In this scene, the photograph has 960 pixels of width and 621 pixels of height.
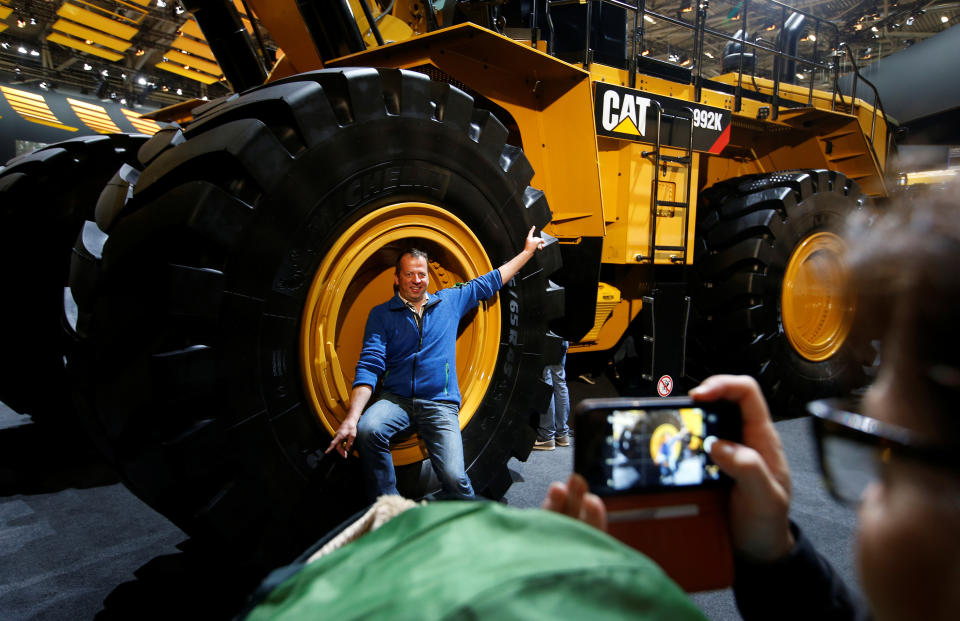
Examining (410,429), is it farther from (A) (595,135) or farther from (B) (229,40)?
(B) (229,40)

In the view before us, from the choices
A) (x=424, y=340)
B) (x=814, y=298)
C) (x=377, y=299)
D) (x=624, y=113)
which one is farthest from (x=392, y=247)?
(x=814, y=298)

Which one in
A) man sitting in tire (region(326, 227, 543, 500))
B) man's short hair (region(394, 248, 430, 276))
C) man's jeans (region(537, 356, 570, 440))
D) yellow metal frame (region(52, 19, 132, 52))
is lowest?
man's jeans (region(537, 356, 570, 440))

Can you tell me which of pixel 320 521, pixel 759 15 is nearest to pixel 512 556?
pixel 320 521

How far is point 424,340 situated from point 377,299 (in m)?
0.34

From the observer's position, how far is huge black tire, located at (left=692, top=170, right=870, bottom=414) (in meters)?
4.39

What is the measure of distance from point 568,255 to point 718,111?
6.34 ft

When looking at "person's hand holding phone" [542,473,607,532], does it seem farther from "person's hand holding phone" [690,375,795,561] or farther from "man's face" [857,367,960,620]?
"man's face" [857,367,960,620]

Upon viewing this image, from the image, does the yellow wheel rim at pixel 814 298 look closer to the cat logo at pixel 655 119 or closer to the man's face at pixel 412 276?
the cat logo at pixel 655 119

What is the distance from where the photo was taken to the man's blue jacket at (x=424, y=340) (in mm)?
2453

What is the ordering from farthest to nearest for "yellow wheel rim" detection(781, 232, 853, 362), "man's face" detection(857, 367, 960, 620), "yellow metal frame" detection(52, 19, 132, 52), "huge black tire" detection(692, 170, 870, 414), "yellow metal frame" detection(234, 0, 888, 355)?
"yellow metal frame" detection(52, 19, 132, 52) → "yellow wheel rim" detection(781, 232, 853, 362) → "huge black tire" detection(692, 170, 870, 414) → "yellow metal frame" detection(234, 0, 888, 355) → "man's face" detection(857, 367, 960, 620)

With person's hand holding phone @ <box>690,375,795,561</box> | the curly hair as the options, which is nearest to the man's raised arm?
person's hand holding phone @ <box>690,375,795,561</box>

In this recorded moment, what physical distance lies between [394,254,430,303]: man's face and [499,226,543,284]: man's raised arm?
1.27 feet

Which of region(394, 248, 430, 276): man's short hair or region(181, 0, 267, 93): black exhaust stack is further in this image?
region(181, 0, 267, 93): black exhaust stack

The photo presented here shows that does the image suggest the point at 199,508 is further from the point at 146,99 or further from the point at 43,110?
the point at 146,99
